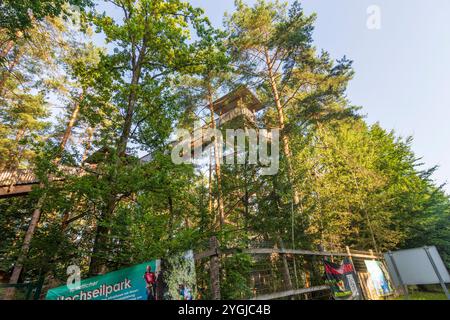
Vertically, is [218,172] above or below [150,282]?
above

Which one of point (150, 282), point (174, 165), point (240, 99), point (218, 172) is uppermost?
point (240, 99)

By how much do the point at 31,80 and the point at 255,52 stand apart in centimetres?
1312

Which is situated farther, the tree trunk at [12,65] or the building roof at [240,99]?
the building roof at [240,99]

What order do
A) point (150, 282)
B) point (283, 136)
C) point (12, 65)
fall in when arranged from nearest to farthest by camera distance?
1. point (150, 282)
2. point (283, 136)
3. point (12, 65)

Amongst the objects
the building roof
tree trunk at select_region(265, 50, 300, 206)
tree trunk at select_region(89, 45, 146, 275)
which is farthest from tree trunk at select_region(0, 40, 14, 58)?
tree trunk at select_region(265, 50, 300, 206)

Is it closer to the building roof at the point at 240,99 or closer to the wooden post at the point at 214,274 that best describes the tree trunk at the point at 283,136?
the building roof at the point at 240,99

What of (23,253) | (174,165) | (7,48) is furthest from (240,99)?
(7,48)

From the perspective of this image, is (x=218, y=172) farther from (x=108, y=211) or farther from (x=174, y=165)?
(x=108, y=211)

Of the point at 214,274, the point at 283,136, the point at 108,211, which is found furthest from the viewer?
the point at 283,136

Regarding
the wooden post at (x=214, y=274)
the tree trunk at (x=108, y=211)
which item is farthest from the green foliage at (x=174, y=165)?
the wooden post at (x=214, y=274)

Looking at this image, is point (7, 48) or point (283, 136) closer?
point (283, 136)

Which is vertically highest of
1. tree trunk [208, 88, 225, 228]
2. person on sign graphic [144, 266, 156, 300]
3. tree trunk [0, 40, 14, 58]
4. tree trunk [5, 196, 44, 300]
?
tree trunk [0, 40, 14, 58]

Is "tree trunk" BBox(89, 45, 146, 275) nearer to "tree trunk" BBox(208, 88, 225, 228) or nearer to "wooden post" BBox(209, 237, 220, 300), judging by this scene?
"wooden post" BBox(209, 237, 220, 300)
